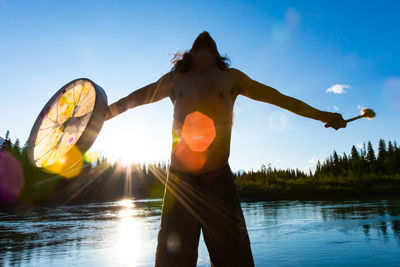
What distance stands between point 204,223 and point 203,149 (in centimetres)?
46

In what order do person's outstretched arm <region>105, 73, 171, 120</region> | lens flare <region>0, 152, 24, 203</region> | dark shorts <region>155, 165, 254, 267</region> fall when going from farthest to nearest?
1. lens flare <region>0, 152, 24, 203</region>
2. person's outstretched arm <region>105, 73, 171, 120</region>
3. dark shorts <region>155, 165, 254, 267</region>

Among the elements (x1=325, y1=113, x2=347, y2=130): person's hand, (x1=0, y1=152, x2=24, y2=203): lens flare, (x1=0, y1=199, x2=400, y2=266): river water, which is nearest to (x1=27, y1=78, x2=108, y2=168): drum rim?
(x1=325, y1=113, x2=347, y2=130): person's hand

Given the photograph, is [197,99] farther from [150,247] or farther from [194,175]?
[150,247]

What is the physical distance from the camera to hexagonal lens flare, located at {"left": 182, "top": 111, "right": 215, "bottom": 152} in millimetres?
1820

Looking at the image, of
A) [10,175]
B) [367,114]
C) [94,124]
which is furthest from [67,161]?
[10,175]

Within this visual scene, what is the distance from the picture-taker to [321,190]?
73.1 ft

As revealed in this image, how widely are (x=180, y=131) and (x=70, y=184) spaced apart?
68759 millimetres

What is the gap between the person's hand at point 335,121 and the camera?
2201 millimetres

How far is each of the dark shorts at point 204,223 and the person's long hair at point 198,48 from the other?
832 mm

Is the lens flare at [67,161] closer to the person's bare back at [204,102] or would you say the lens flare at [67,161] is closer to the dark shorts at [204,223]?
the person's bare back at [204,102]

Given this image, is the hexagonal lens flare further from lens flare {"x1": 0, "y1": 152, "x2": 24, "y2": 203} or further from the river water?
lens flare {"x1": 0, "y1": 152, "x2": 24, "y2": 203}

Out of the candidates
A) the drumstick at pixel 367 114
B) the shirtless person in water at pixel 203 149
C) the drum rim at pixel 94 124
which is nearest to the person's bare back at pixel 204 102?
the shirtless person in water at pixel 203 149

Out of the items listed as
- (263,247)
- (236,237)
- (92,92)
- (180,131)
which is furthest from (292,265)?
(92,92)

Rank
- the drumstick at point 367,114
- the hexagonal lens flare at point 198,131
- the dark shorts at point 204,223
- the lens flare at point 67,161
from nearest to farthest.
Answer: the dark shorts at point 204,223 → the hexagonal lens flare at point 198,131 → the lens flare at point 67,161 → the drumstick at point 367,114
